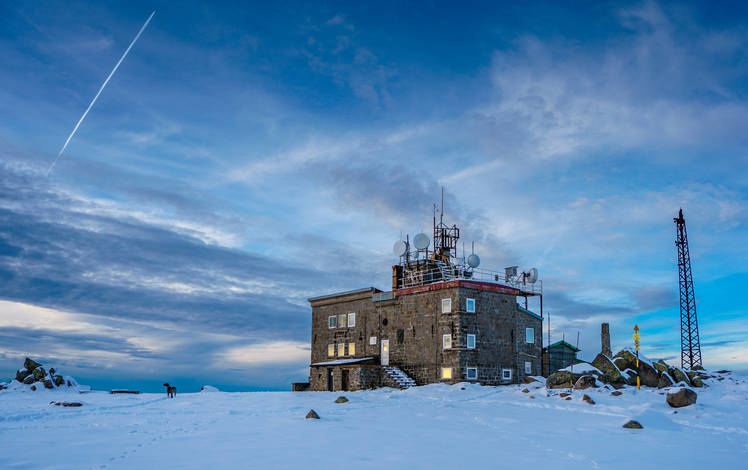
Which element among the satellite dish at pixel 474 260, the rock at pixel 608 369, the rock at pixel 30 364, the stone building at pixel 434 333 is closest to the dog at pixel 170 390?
the stone building at pixel 434 333

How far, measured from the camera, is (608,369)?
37.0 metres

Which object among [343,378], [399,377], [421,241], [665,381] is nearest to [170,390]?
[343,378]

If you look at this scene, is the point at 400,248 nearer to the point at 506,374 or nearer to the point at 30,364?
the point at 506,374

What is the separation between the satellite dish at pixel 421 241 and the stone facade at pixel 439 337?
5.79 meters

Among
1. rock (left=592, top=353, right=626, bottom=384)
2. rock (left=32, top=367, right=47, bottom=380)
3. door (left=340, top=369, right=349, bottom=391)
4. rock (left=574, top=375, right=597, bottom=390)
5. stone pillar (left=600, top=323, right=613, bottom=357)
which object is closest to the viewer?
rock (left=574, top=375, right=597, bottom=390)

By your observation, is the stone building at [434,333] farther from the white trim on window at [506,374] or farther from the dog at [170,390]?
the dog at [170,390]

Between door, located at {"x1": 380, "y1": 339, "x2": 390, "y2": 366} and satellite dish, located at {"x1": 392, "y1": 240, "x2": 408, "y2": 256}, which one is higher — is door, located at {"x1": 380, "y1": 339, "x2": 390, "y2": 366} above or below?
below

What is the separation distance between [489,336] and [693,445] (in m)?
23.9

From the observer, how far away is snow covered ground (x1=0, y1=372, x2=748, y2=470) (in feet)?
51.5

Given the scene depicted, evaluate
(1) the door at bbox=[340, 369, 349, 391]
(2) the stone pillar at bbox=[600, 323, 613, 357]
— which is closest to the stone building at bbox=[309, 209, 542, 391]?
(1) the door at bbox=[340, 369, 349, 391]

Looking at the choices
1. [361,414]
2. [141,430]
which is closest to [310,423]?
[361,414]

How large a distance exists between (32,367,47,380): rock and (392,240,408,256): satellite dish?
32746mm

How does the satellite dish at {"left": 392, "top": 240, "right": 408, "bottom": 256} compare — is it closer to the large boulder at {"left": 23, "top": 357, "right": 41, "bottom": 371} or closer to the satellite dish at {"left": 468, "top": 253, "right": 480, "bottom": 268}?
the satellite dish at {"left": 468, "top": 253, "right": 480, "bottom": 268}

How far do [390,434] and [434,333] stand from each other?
941 inches
